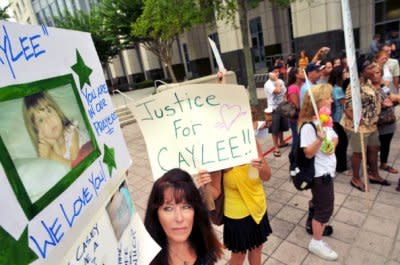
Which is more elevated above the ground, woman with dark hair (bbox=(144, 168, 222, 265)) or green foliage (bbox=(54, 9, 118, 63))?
green foliage (bbox=(54, 9, 118, 63))

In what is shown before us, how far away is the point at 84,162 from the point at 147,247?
1.67 feet

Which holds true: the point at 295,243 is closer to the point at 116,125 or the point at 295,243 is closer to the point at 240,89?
the point at 240,89

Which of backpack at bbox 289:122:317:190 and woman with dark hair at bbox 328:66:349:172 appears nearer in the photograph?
backpack at bbox 289:122:317:190

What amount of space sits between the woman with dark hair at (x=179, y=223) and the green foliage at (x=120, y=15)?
16.4 meters

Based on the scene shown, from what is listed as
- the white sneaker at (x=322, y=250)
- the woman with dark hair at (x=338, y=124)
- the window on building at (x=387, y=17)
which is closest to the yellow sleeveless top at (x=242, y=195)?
the white sneaker at (x=322, y=250)

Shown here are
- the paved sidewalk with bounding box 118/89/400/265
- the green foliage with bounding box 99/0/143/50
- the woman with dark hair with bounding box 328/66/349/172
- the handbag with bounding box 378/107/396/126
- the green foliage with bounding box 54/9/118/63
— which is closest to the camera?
the paved sidewalk with bounding box 118/89/400/265

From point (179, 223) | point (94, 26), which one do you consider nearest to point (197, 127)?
point (179, 223)

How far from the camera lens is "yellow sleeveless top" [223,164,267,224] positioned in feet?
6.52

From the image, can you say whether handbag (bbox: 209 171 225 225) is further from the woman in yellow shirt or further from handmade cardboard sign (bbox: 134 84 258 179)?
handmade cardboard sign (bbox: 134 84 258 179)

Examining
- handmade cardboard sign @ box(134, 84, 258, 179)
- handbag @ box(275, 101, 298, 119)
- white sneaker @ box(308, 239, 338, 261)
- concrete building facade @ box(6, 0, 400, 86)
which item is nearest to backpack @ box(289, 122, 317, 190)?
white sneaker @ box(308, 239, 338, 261)

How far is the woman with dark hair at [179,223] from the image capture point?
1.35 metres

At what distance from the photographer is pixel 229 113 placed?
1.58 metres

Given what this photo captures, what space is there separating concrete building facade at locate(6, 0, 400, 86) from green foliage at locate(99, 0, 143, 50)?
14.6 feet

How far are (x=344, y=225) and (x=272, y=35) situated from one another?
16.8 metres
